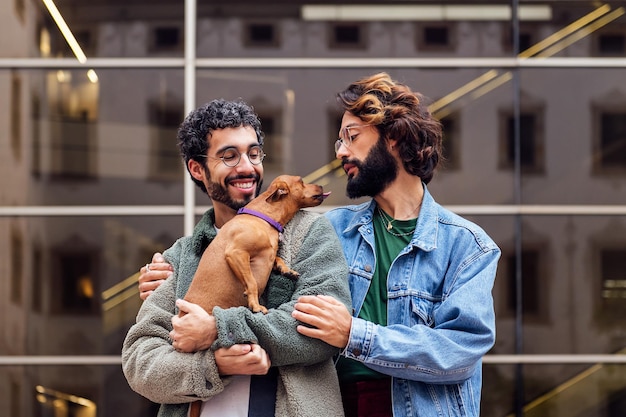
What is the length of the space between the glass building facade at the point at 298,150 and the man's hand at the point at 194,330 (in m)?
4.73

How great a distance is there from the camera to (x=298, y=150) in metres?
7.75

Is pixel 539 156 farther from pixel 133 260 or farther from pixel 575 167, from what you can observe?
pixel 133 260

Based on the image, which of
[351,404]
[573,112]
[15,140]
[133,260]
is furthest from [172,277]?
[573,112]

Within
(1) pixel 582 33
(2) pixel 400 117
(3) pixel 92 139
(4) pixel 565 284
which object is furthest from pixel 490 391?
(2) pixel 400 117

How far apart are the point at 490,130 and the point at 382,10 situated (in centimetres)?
154

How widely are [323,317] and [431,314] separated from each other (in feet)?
1.91

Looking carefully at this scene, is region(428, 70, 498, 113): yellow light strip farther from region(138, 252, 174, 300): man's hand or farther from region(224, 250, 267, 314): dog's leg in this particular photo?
region(224, 250, 267, 314): dog's leg

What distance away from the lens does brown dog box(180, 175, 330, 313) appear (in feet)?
10.0

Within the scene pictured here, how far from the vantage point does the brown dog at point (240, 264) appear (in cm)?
306

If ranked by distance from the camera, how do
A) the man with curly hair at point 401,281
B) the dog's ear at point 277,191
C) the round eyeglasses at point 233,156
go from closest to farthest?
1. the man with curly hair at point 401,281
2. the dog's ear at point 277,191
3. the round eyeglasses at point 233,156

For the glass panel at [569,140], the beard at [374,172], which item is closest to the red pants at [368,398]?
the beard at [374,172]

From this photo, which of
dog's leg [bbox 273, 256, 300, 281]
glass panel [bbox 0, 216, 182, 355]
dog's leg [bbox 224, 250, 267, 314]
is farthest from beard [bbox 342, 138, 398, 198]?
glass panel [bbox 0, 216, 182, 355]

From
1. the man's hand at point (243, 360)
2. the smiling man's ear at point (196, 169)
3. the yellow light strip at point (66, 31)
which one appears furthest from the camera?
the yellow light strip at point (66, 31)

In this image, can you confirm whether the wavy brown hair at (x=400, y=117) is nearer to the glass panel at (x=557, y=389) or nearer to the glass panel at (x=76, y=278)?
the glass panel at (x=76, y=278)
